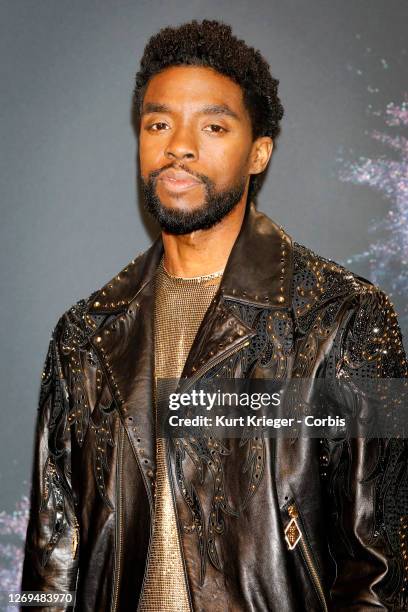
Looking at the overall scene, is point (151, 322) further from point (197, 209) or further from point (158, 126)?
point (158, 126)

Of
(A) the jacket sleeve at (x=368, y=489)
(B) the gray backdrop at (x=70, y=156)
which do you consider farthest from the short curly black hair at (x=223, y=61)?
(A) the jacket sleeve at (x=368, y=489)

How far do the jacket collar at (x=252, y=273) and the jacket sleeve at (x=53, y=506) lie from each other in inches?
8.0

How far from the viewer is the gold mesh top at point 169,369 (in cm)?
203

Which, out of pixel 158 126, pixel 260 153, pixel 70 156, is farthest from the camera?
pixel 70 156

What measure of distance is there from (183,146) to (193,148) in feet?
0.08

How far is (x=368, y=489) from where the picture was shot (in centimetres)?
193

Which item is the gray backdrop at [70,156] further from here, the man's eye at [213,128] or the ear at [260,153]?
the man's eye at [213,128]

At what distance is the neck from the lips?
0.13 metres

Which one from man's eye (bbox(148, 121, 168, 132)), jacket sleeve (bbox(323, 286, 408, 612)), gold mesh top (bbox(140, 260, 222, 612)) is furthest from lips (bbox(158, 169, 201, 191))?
jacket sleeve (bbox(323, 286, 408, 612))

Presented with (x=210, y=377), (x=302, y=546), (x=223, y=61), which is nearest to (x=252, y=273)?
(x=210, y=377)

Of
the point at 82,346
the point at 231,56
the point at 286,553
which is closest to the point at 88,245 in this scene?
the point at 82,346

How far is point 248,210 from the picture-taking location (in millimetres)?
2293

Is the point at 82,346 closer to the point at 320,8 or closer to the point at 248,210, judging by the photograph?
the point at 248,210

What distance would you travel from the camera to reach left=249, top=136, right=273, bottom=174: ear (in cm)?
231
